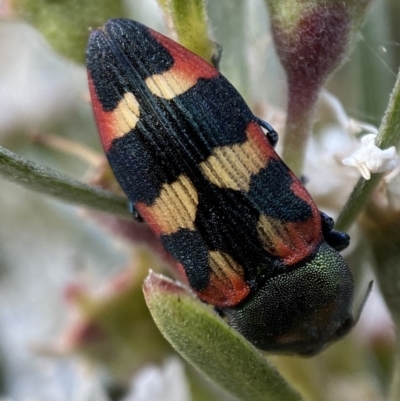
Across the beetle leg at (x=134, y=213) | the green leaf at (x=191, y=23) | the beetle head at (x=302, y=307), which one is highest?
the green leaf at (x=191, y=23)

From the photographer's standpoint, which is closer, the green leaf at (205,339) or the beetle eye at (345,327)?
the green leaf at (205,339)

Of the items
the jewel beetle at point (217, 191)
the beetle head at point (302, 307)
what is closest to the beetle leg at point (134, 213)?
the jewel beetle at point (217, 191)

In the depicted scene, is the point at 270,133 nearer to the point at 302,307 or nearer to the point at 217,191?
the point at 217,191

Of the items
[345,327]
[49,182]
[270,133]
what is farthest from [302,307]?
[49,182]

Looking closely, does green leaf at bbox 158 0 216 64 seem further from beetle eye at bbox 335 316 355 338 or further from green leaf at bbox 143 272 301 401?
beetle eye at bbox 335 316 355 338

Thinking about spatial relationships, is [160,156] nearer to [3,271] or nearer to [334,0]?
[334,0]

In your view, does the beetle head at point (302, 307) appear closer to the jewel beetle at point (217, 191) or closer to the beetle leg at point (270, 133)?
the jewel beetle at point (217, 191)

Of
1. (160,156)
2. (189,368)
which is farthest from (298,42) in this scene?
(189,368)
